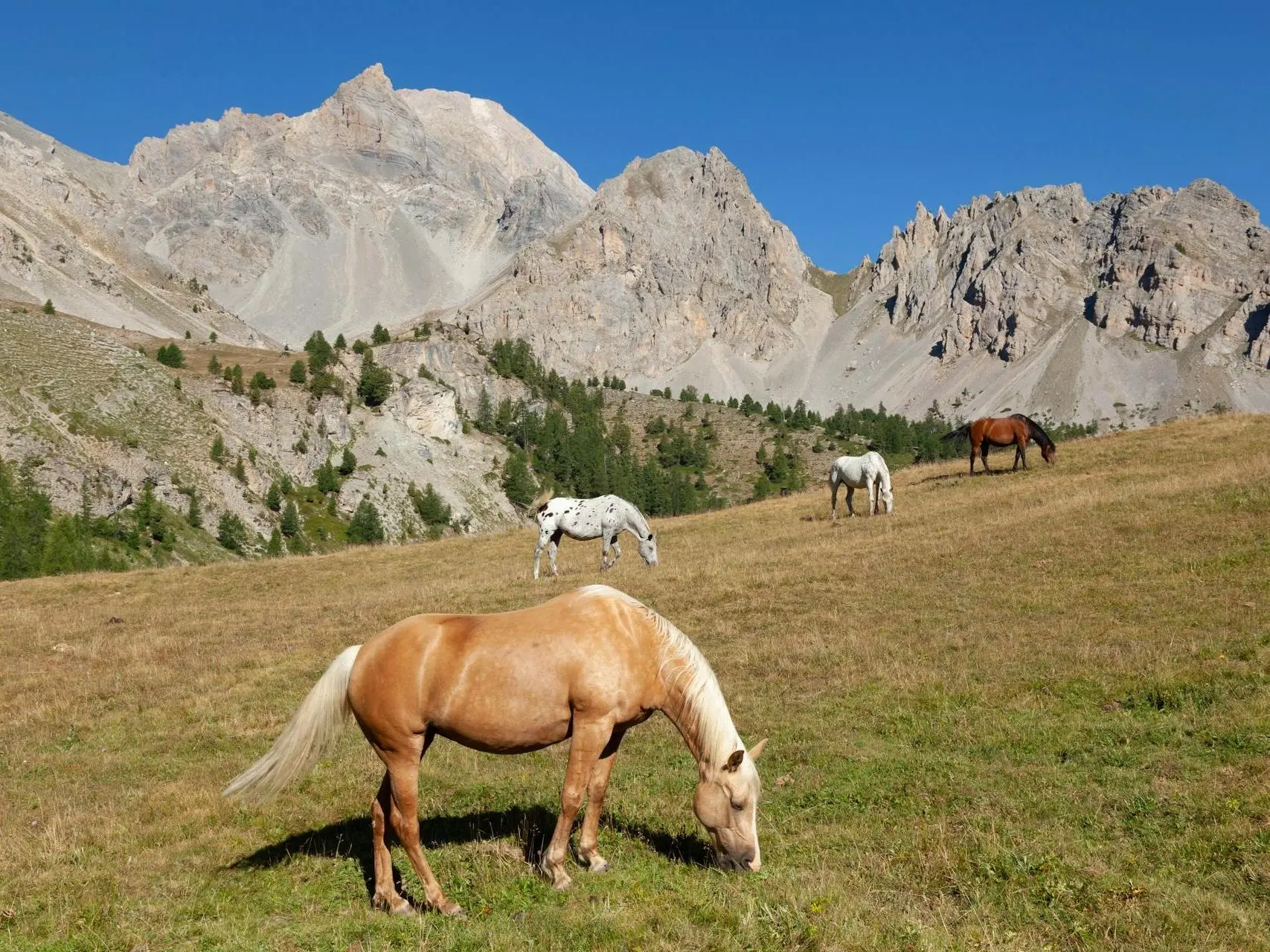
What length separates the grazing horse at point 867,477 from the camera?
3294 cm

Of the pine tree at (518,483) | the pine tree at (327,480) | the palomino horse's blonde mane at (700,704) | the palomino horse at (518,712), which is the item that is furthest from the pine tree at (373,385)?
the palomino horse's blonde mane at (700,704)

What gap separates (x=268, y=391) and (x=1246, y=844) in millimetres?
133674

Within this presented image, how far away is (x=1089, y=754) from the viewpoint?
1029cm

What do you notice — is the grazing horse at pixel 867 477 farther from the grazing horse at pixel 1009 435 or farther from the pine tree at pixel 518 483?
the pine tree at pixel 518 483

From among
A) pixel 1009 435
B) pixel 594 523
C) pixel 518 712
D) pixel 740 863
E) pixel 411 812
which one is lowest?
pixel 740 863

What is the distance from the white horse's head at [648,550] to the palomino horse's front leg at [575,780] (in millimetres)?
20428

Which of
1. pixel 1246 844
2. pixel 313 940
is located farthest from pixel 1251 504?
pixel 313 940

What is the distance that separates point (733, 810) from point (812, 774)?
10.8 feet

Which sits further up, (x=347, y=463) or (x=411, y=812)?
(x=347, y=463)

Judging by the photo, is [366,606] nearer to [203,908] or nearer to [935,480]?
[203,908]

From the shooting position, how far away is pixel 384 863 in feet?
25.1

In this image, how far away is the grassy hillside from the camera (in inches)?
266

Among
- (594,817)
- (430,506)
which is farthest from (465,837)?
(430,506)

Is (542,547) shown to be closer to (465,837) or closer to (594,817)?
(465,837)
